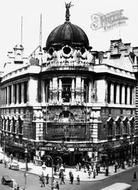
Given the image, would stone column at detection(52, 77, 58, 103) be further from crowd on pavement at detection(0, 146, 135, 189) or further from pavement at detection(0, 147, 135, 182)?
pavement at detection(0, 147, 135, 182)

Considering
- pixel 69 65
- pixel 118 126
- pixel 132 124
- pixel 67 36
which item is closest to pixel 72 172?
pixel 118 126

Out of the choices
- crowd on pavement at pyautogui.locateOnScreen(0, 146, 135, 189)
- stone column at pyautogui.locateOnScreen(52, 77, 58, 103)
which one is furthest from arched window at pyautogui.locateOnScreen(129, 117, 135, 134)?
stone column at pyautogui.locateOnScreen(52, 77, 58, 103)

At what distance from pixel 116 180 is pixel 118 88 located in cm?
2009

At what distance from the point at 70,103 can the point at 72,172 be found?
388 inches

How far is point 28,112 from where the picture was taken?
55781 mm

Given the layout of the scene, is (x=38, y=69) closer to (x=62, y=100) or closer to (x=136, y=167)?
(x=62, y=100)

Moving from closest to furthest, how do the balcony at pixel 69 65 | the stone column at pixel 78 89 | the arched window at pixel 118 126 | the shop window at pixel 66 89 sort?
the balcony at pixel 69 65 < the stone column at pixel 78 89 < the shop window at pixel 66 89 < the arched window at pixel 118 126

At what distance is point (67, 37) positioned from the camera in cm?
5344

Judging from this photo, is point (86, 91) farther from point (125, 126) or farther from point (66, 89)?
point (125, 126)

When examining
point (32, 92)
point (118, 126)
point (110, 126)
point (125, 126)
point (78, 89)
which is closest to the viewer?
point (78, 89)

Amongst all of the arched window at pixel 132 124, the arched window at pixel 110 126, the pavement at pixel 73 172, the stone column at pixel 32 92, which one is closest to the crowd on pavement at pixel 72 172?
the pavement at pixel 73 172

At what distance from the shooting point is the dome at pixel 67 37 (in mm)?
53375

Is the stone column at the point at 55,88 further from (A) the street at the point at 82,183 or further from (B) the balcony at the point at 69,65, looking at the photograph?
(A) the street at the point at 82,183

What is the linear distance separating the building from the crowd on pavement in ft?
7.20
